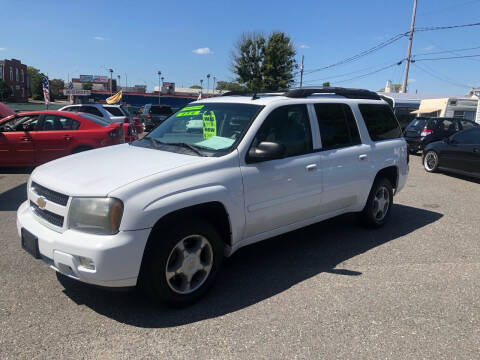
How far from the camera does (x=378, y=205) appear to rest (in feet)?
17.7

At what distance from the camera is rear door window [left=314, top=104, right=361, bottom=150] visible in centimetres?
442

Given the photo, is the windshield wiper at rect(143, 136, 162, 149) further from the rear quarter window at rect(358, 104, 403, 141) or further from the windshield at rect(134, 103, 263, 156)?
the rear quarter window at rect(358, 104, 403, 141)

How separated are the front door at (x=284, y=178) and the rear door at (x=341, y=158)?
0.66 feet

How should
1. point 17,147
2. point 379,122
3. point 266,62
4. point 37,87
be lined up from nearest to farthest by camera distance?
point 379,122
point 17,147
point 266,62
point 37,87

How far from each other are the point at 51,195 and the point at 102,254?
793mm

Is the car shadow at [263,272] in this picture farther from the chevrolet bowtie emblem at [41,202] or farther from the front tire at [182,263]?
the chevrolet bowtie emblem at [41,202]

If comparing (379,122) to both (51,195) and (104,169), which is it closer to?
(104,169)

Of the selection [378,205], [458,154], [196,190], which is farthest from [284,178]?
[458,154]

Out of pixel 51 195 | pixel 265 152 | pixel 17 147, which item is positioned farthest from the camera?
pixel 17 147

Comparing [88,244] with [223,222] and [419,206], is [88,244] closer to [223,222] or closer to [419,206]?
[223,222]

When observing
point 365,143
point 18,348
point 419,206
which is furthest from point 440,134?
point 18,348

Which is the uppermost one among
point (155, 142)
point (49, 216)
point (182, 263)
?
point (155, 142)

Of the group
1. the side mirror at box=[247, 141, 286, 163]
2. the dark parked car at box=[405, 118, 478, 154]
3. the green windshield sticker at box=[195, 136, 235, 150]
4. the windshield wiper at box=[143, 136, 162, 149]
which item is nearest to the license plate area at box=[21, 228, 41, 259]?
the windshield wiper at box=[143, 136, 162, 149]

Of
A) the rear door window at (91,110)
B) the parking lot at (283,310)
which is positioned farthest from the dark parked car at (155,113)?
the parking lot at (283,310)
